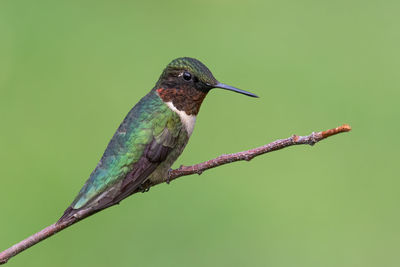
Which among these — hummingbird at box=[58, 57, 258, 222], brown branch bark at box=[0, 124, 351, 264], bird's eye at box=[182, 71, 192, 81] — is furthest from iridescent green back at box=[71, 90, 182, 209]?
brown branch bark at box=[0, 124, 351, 264]

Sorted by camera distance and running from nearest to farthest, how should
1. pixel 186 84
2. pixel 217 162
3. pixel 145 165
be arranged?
pixel 217 162, pixel 145 165, pixel 186 84

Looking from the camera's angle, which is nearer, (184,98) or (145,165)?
(145,165)

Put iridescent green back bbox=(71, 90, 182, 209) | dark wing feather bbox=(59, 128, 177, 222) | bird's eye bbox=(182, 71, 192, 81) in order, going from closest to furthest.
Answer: dark wing feather bbox=(59, 128, 177, 222) → iridescent green back bbox=(71, 90, 182, 209) → bird's eye bbox=(182, 71, 192, 81)

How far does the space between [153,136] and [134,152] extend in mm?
117

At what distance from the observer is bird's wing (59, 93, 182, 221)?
2.43m

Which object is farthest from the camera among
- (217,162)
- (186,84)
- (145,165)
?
(186,84)

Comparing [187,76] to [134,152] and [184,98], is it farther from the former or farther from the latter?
[134,152]

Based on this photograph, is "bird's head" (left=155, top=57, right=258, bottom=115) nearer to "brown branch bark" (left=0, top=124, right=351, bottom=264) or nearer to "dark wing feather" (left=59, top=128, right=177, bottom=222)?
"dark wing feather" (left=59, top=128, right=177, bottom=222)

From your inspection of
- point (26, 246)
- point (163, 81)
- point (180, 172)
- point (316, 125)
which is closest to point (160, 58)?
point (316, 125)

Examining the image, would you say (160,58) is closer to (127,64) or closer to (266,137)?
(127,64)

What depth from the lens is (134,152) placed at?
256 centimetres

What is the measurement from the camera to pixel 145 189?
8.80 feet

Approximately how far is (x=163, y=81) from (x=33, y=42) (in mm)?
4332

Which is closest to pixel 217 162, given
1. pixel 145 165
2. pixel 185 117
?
pixel 145 165
